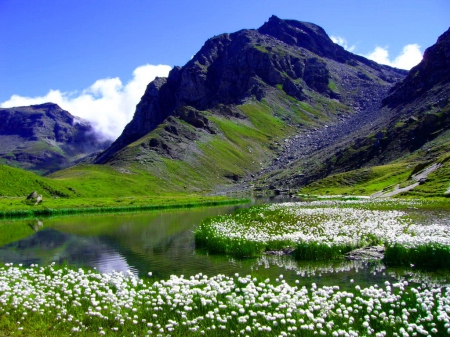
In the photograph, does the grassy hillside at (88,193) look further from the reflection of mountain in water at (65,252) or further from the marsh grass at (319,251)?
the marsh grass at (319,251)

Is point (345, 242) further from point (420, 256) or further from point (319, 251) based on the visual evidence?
point (420, 256)

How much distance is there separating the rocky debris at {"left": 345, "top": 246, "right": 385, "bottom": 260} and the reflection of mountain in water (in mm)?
15732

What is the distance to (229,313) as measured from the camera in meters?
15.9

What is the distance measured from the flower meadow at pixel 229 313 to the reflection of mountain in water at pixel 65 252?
1135 cm

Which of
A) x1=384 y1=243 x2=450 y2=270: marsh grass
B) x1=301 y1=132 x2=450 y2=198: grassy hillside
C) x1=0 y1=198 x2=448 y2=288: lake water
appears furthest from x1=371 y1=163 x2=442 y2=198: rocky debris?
x1=384 y1=243 x2=450 y2=270: marsh grass

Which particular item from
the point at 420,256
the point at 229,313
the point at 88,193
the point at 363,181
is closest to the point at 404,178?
the point at 363,181

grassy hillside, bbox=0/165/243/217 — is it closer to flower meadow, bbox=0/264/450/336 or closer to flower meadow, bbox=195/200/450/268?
flower meadow, bbox=195/200/450/268

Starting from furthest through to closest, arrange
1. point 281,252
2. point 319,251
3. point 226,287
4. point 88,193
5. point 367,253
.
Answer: point 88,193, point 281,252, point 319,251, point 367,253, point 226,287

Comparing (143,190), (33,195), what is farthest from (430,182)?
(143,190)

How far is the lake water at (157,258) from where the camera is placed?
78.8 feet

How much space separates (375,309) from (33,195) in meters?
109

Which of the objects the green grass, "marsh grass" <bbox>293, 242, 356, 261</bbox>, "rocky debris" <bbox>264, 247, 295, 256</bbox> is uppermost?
the green grass

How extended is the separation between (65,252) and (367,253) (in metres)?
26.4

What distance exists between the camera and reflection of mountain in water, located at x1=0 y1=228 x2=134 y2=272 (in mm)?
32594
